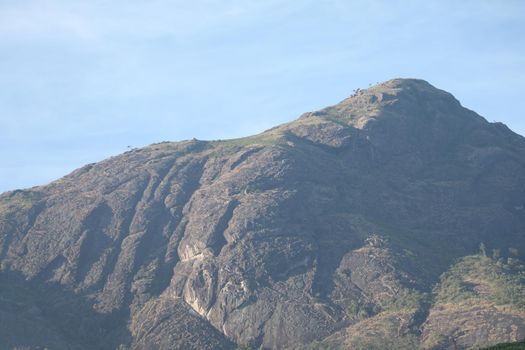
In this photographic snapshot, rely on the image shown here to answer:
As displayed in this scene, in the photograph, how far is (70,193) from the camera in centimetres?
18000

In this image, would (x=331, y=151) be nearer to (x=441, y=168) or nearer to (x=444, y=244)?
(x=441, y=168)

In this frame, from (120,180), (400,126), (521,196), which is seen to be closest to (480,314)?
(521,196)

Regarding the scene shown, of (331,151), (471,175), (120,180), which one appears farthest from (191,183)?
(471,175)

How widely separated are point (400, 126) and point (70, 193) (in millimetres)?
79605

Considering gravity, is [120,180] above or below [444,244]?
above

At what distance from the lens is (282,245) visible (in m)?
149

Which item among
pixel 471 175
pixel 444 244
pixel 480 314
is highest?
pixel 471 175

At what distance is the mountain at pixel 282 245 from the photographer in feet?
435

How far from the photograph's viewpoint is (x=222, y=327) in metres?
136

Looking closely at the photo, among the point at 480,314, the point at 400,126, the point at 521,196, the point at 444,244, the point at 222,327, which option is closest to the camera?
the point at 480,314

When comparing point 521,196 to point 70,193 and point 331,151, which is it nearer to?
point 331,151

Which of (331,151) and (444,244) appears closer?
(444,244)

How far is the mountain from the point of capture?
435ft

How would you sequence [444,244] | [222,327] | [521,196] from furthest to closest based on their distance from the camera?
[521,196] → [444,244] → [222,327]
